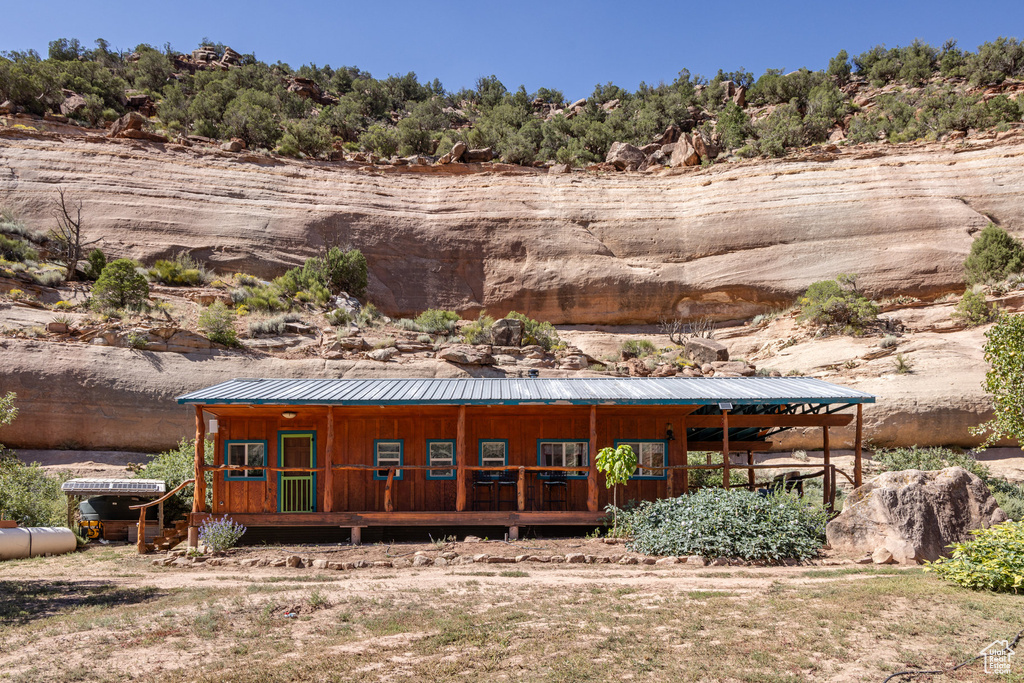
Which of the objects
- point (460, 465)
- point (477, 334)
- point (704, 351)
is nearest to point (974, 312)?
point (704, 351)

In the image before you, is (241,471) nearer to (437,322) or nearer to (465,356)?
(465,356)

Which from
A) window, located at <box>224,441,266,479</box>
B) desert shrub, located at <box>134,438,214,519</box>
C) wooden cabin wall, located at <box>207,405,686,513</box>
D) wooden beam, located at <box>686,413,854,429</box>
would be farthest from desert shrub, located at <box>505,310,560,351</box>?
window, located at <box>224,441,266,479</box>

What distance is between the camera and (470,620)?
8133 mm

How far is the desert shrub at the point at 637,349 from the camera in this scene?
31719mm

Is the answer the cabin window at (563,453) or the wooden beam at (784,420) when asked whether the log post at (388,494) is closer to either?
the cabin window at (563,453)

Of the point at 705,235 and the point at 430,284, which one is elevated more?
the point at 705,235

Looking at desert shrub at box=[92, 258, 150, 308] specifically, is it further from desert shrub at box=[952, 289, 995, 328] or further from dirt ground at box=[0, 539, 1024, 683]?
desert shrub at box=[952, 289, 995, 328]

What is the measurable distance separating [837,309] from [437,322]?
59.4 feet

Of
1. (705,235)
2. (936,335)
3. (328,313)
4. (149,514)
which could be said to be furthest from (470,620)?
(705,235)

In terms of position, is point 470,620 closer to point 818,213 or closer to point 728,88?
point 818,213

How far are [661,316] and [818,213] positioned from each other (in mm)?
10062

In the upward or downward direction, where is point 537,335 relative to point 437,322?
downward

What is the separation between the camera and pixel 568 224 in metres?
39.0

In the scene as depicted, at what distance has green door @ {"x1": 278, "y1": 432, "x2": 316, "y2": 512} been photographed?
633 inches
